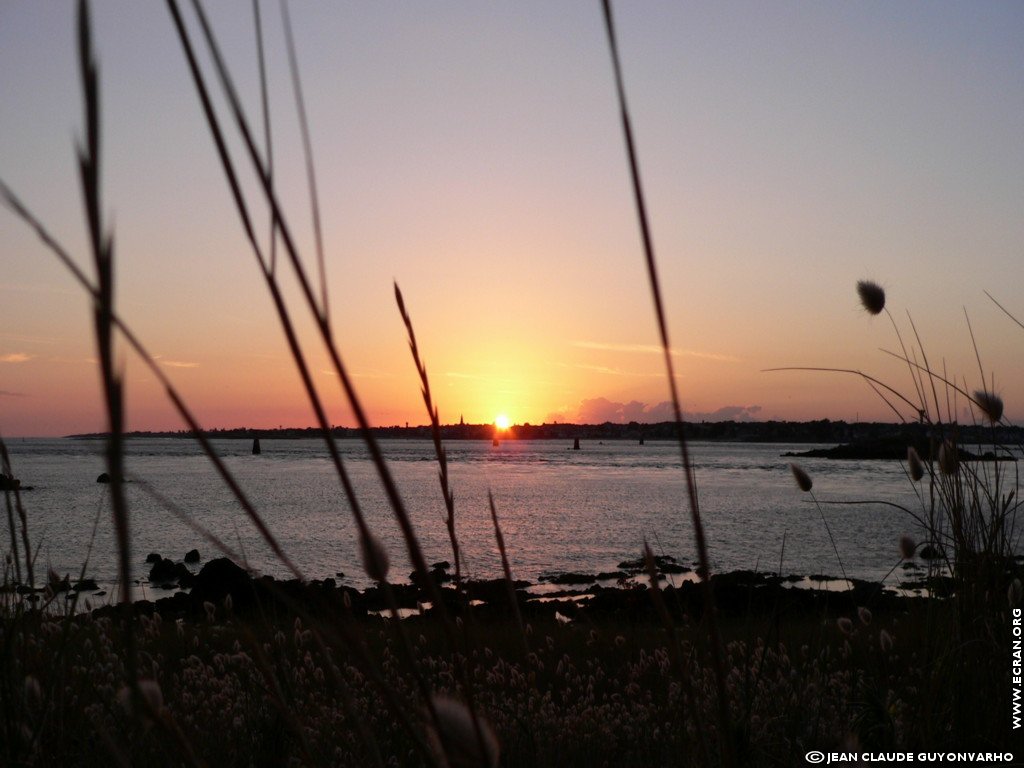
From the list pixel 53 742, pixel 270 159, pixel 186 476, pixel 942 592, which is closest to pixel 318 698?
pixel 53 742

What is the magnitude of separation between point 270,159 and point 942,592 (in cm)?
314

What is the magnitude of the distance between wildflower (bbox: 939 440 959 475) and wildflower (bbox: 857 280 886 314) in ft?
2.48

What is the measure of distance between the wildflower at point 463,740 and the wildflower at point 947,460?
8.22ft

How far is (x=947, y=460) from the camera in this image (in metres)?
2.73

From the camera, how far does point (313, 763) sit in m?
0.76

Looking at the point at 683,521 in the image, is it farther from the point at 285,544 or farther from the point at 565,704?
the point at 565,704

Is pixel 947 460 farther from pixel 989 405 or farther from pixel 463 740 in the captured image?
pixel 463 740

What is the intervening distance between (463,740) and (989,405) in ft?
10.2

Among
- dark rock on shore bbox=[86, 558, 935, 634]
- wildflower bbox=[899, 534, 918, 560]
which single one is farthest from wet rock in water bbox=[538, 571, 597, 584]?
wildflower bbox=[899, 534, 918, 560]

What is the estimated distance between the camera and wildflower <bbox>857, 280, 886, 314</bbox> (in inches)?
133

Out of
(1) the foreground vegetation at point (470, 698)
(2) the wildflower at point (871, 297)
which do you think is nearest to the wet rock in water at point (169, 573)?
(1) the foreground vegetation at point (470, 698)

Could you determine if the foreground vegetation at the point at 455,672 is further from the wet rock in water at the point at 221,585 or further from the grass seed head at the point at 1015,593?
the wet rock in water at the point at 221,585

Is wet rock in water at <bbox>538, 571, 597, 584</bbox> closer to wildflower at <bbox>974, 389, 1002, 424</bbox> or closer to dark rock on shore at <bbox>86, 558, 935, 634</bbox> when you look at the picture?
dark rock on shore at <bbox>86, 558, 935, 634</bbox>

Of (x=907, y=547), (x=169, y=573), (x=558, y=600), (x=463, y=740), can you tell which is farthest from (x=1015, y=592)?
(x=169, y=573)
